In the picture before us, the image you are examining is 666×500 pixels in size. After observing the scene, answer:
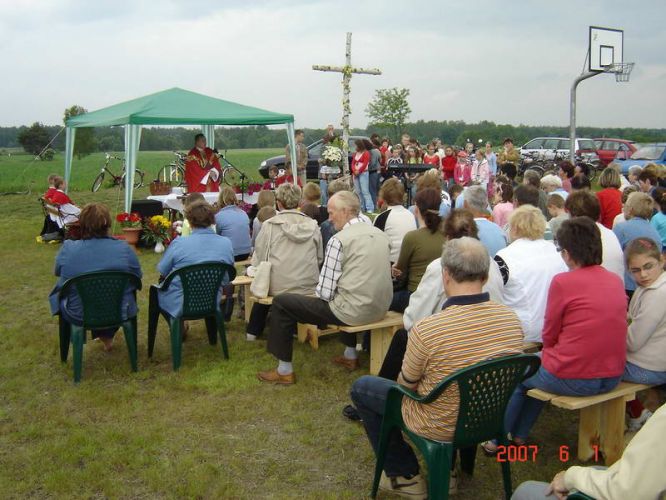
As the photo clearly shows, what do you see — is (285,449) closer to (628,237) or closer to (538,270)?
(538,270)

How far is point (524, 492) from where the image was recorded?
2.27 m

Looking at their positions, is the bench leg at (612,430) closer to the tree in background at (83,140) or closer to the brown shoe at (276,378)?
the brown shoe at (276,378)

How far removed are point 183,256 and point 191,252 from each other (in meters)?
0.07

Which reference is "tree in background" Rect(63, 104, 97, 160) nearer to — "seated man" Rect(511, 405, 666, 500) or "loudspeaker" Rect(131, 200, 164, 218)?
"loudspeaker" Rect(131, 200, 164, 218)

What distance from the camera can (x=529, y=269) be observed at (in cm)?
383

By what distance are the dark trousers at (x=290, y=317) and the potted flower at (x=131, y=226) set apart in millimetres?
5664

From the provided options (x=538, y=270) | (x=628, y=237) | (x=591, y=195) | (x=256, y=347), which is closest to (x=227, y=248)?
(x=256, y=347)

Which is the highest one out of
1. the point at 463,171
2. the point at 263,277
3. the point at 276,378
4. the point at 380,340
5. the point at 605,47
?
the point at 605,47

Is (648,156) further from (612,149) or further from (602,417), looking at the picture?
(602,417)

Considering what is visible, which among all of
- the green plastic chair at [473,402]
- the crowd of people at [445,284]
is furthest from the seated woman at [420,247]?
the green plastic chair at [473,402]

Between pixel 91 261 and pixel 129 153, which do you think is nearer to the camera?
pixel 91 261

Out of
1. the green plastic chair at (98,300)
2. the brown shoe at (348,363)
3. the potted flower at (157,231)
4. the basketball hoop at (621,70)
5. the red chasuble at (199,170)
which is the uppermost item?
the basketball hoop at (621,70)

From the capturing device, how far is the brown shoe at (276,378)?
4.54 m

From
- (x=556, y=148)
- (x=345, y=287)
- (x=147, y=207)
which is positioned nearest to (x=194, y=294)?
(x=345, y=287)
